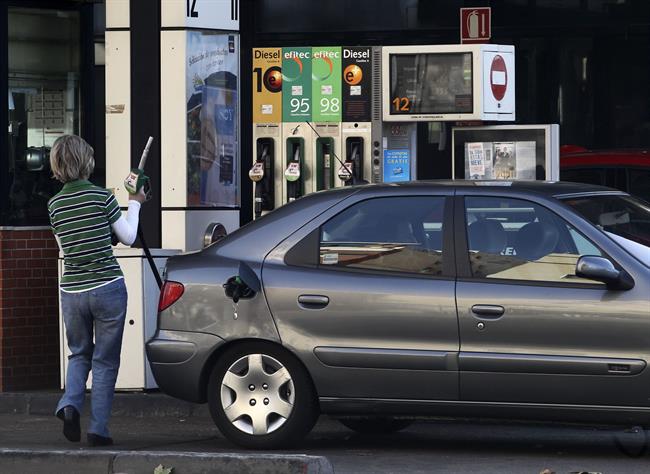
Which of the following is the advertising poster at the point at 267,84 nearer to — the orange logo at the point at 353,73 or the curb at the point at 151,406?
the orange logo at the point at 353,73

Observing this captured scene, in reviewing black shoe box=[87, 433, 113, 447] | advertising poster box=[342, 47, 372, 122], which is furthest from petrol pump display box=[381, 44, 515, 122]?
black shoe box=[87, 433, 113, 447]

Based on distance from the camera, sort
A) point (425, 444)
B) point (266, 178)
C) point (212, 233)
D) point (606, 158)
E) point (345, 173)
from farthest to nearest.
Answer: point (606, 158) → point (266, 178) → point (345, 173) → point (212, 233) → point (425, 444)

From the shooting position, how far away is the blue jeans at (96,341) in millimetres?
8812

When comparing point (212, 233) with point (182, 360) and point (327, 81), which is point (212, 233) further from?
point (327, 81)

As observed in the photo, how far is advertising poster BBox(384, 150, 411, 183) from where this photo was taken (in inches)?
464

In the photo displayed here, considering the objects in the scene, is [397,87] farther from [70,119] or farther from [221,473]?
[221,473]

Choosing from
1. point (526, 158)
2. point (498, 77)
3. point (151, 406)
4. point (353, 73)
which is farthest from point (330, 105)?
point (151, 406)

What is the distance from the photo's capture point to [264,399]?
8719 mm

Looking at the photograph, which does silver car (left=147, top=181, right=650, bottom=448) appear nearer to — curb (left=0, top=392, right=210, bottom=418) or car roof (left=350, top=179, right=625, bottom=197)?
car roof (left=350, top=179, right=625, bottom=197)

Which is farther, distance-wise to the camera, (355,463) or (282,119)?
(282,119)

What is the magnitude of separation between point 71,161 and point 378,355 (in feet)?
6.81

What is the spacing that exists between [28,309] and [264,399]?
11.7 feet

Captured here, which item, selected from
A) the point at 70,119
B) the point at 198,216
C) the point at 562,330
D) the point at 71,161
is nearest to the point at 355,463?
the point at 562,330

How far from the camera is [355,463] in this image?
27.9 feet
